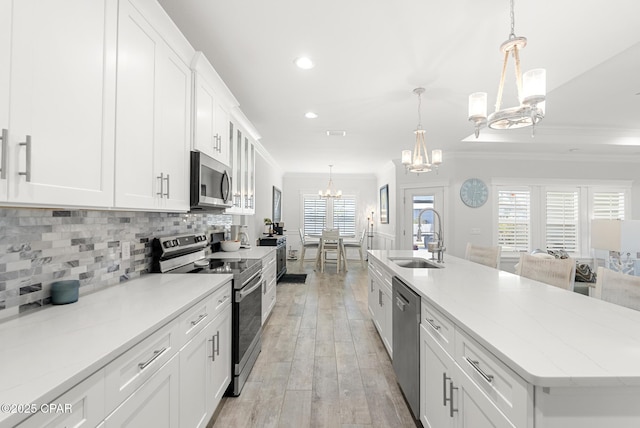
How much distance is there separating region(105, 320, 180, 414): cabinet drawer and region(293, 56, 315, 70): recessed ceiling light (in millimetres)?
2131

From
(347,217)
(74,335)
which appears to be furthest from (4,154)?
(347,217)

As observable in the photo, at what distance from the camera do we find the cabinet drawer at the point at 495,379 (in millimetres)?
851

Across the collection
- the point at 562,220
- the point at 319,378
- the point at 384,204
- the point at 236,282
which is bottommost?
the point at 319,378

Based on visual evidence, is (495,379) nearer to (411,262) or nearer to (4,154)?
(4,154)

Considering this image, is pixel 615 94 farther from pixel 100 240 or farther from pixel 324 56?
pixel 100 240

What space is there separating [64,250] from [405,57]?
2.58 meters

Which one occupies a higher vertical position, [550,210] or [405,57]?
[405,57]

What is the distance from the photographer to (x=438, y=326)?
1.44m

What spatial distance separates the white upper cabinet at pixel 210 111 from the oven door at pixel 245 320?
1097 mm

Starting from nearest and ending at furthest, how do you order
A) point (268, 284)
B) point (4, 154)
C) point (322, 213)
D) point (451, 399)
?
1. point (4, 154)
2. point (451, 399)
3. point (268, 284)
4. point (322, 213)

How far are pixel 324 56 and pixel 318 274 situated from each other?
15.8ft

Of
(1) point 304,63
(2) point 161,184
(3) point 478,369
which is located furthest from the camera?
(1) point 304,63

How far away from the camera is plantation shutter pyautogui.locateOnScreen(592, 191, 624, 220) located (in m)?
5.64

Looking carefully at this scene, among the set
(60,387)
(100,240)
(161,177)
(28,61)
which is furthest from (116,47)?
(60,387)
